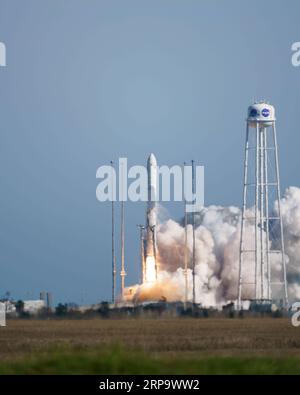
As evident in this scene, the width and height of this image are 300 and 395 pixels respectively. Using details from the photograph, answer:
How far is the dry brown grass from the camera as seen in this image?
2076 inches

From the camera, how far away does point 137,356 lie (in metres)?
32.9

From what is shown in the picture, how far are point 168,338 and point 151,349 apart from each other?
10488 mm

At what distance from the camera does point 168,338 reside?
208ft

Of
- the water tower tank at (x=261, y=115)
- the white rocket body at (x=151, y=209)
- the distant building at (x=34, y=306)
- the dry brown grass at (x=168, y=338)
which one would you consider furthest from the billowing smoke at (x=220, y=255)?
the dry brown grass at (x=168, y=338)

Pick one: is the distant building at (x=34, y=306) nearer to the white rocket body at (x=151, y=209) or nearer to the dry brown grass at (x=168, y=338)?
the white rocket body at (x=151, y=209)

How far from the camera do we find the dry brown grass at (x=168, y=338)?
52.7m

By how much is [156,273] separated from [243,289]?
35.9 ft

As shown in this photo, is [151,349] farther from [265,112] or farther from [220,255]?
[220,255]

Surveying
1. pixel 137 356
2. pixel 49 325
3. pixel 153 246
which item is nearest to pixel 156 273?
pixel 153 246

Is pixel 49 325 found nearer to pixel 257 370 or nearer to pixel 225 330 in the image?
pixel 225 330

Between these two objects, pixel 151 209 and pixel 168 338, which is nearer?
pixel 168 338

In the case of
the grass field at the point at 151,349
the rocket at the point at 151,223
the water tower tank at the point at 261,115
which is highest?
the water tower tank at the point at 261,115

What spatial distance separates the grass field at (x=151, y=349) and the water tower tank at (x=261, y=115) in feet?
52.0

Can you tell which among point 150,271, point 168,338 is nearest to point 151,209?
point 150,271
